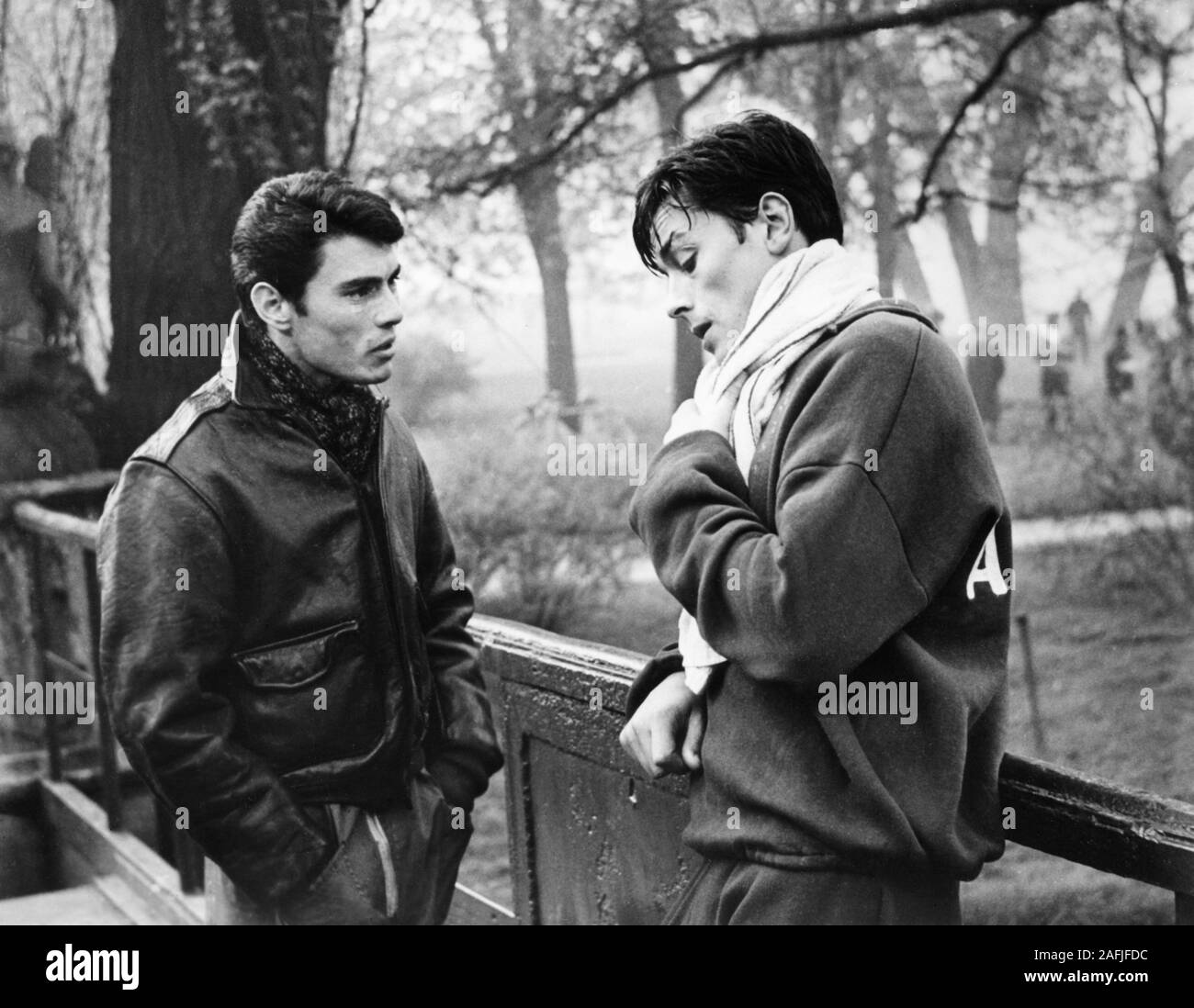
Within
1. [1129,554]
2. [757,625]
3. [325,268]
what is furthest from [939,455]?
[1129,554]

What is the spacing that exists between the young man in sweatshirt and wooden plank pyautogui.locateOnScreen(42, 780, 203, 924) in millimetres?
1827

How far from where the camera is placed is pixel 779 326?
5.63 feet

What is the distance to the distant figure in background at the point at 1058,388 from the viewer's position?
13.8 feet

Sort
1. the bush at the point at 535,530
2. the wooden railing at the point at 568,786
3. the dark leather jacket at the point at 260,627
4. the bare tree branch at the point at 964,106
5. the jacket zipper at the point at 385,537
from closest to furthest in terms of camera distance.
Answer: the dark leather jacket at the point at 260,627 → the jacket zipper at the point at 385,537 → the wooden railing at the point at 568,786 → the bush at the point at 535,530 → the bare tree branch at the point at 964,106

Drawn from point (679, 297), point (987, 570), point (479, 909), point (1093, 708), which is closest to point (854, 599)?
point (987, 570)

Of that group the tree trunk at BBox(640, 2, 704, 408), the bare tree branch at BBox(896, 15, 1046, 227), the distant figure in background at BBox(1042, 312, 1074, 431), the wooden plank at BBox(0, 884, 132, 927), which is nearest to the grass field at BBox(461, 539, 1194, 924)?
the distant figure in background at BBox(1042, 312, 1074, 431)

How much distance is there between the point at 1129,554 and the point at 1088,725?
0.53 metres

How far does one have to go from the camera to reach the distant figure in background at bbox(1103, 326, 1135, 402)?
422cm

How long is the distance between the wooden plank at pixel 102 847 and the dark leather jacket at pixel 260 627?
1088mm

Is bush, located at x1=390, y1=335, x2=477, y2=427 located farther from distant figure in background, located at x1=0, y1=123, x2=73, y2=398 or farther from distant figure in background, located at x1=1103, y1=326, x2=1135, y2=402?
distant figure in background, located at x1=1103, y1=326, x2=1135, y2=402

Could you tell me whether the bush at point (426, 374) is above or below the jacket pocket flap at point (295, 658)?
above

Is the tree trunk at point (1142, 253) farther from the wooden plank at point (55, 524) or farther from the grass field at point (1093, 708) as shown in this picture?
the wooden plank at point (55, 524)

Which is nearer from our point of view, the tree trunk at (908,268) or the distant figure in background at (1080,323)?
the tree trunk at (908,268)

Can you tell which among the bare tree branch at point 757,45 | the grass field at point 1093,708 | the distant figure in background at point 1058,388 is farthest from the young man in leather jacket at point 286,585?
the distant figure in background at point 1058,388
